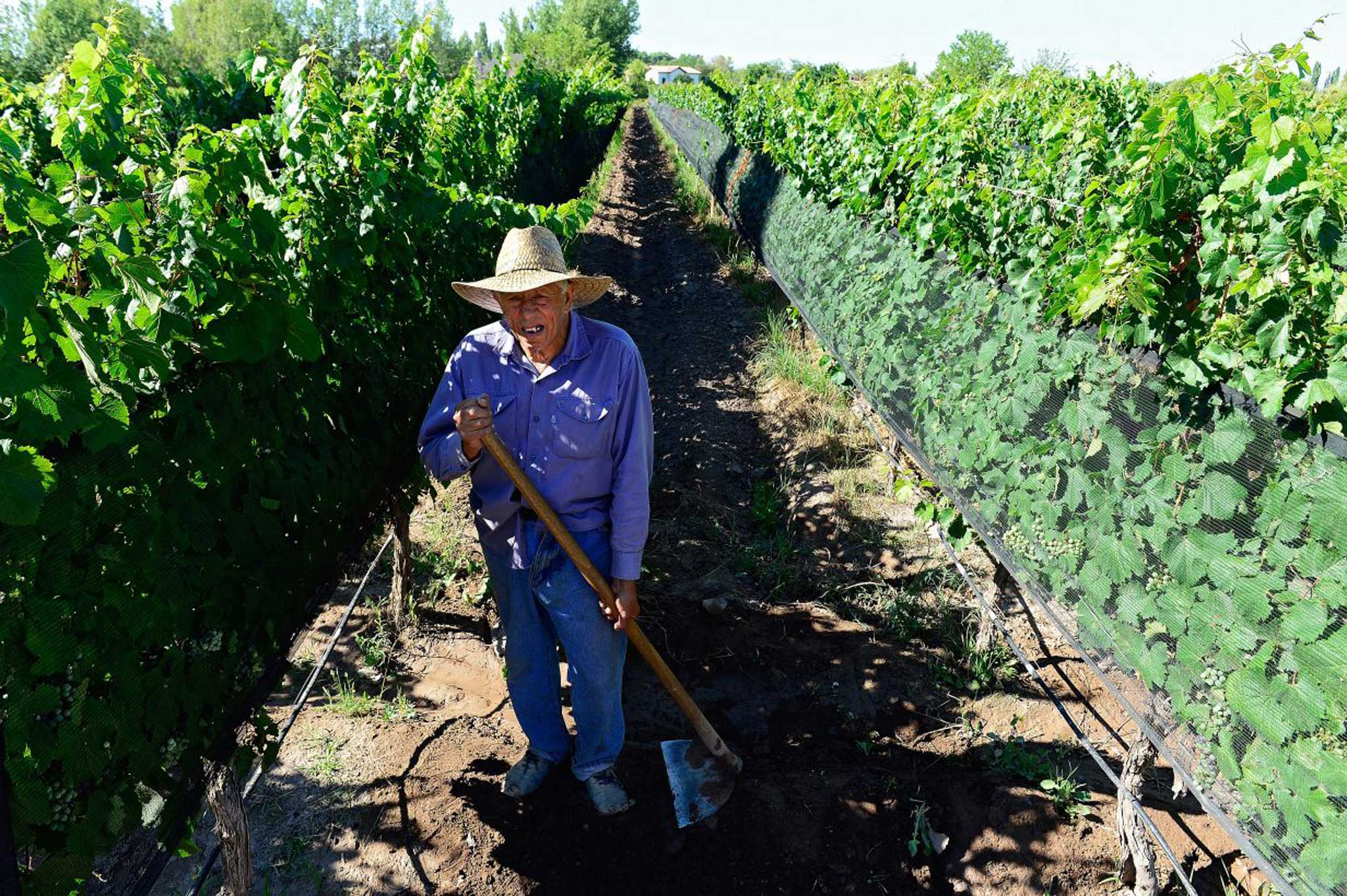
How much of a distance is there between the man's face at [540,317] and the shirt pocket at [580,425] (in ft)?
0.53

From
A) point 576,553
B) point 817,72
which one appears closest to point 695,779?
point 576,553

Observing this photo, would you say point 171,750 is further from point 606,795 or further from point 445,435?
point 606,795

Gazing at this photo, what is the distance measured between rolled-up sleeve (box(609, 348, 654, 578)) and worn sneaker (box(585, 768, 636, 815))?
2.55 feet

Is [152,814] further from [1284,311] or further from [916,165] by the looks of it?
[916,165]

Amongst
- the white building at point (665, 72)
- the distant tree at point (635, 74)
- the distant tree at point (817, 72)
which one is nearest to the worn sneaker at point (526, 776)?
the distant tree at point (817, 72)

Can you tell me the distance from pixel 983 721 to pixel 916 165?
145 inches

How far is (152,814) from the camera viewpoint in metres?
2.33

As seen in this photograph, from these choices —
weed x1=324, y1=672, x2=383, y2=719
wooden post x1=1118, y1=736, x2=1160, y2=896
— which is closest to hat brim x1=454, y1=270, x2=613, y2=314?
weed x1=324, y1=672, x2=383, y2=719

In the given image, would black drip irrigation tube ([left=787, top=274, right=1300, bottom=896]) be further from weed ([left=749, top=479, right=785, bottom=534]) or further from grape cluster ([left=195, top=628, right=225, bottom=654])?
grape cluster ([left=195, top=628, right=225, bottom=654])

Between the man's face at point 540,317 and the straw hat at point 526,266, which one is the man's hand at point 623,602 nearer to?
the man's face at point 540,317

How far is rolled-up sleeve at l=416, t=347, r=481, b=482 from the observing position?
2.57 meters

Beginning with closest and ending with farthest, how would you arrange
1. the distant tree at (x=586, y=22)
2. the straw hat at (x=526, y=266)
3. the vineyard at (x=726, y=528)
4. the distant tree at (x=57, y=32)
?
the vineyard at (x=726, y=528), the straw hat at (x=526, y=266), the distant tree at (x=57, y=32), the distant tree at (x=586, y=22)

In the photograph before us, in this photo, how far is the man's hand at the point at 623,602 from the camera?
8.95 ft

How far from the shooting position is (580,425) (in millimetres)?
2602
